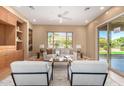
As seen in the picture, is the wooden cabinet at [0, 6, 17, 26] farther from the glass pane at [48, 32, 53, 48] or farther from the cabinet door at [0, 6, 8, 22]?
the glass pane at [48, 32, 53, 48]

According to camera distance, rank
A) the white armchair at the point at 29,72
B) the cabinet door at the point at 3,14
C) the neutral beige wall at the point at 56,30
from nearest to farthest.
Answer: the white armchair at the point at 29,72 → the cabinet door at the point at 3,14 → the neutral beige wall at the point at 56,30

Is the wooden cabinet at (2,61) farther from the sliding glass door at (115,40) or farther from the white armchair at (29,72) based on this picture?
the sliding glass door at (115,40)

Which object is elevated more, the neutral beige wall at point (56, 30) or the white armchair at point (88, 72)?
the neutral beige wall at point (56, 30)

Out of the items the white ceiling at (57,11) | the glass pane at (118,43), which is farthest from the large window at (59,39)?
the glass pane at (118,43)

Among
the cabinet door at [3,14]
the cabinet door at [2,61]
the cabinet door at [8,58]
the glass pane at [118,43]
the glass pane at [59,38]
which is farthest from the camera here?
the glass pane at [59,38]

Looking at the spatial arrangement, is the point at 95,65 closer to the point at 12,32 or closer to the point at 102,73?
the point at 102,73

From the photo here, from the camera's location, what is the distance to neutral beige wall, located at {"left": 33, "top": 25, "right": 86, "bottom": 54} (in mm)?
12297

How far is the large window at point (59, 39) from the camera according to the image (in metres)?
12.6

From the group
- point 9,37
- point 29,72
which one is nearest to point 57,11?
point 9,37

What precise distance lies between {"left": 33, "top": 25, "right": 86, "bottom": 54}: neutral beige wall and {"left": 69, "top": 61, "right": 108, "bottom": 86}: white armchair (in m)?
9.16

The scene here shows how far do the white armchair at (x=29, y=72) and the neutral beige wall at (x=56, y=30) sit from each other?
9.05m

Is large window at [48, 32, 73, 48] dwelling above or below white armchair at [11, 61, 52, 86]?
above

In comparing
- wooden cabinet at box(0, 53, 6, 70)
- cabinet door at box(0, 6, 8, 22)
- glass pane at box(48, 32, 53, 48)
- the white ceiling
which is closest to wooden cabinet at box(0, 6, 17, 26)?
cabinet door at box(0, 6, 8, 22)

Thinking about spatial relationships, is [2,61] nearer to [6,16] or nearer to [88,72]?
[6,16]
